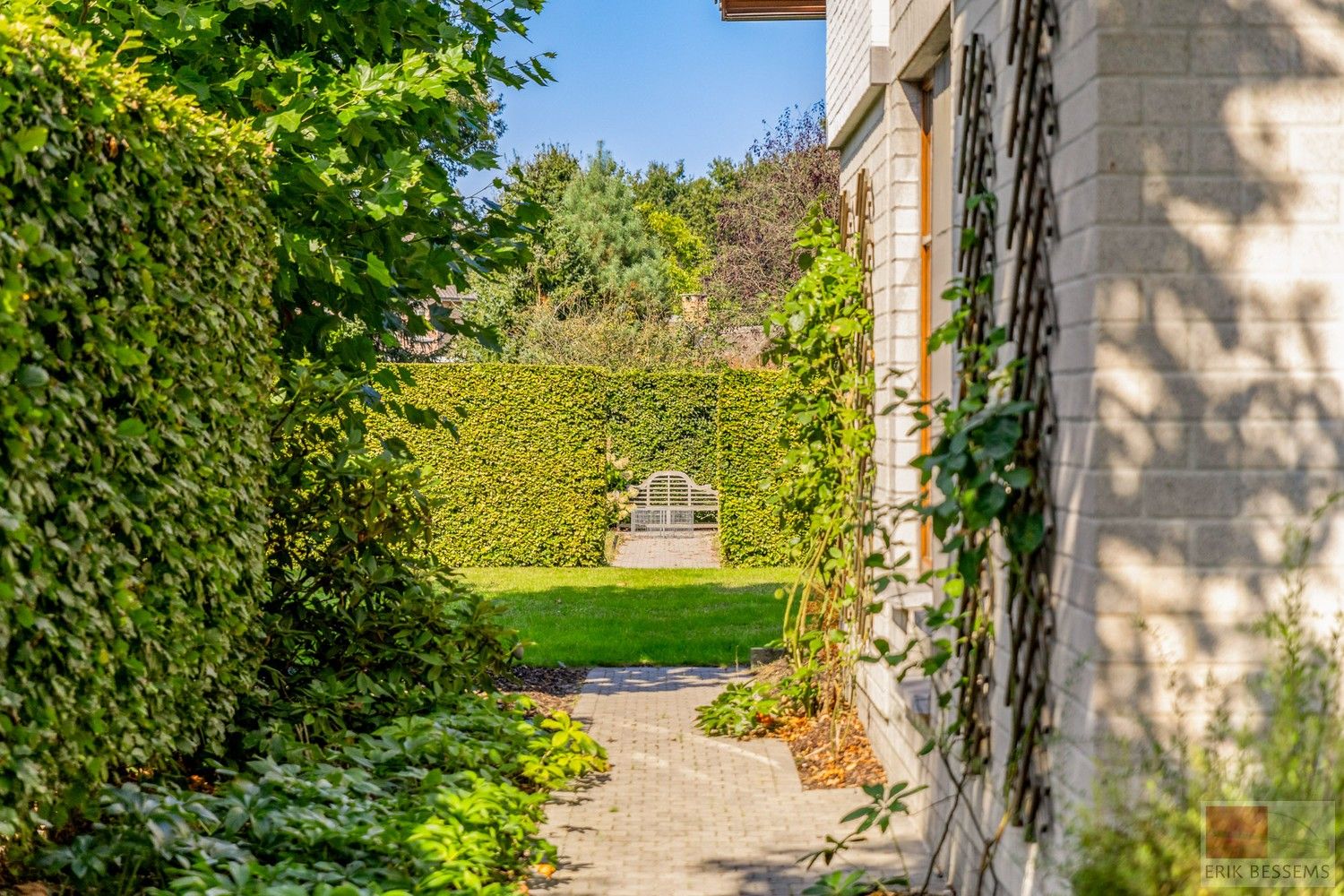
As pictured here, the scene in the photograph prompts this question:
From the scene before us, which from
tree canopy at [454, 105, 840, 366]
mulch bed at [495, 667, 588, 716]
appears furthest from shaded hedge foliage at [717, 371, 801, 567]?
tree canopy at [454, 105, 840, 366]

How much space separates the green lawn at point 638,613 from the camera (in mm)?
10133

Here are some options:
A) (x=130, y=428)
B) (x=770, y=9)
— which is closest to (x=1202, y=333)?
(x=130, y=428)

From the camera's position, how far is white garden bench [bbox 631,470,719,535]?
63.7ft

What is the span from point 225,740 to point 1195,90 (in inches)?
186

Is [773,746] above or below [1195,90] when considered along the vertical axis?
below

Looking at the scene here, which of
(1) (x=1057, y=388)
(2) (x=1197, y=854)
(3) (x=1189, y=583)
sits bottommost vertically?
(2) (x=1197, y=854)

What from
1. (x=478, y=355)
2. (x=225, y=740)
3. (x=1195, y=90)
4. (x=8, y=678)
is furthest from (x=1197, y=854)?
(x=478, y=355)

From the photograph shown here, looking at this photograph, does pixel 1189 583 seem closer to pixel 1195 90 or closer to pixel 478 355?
pixel 1195 90

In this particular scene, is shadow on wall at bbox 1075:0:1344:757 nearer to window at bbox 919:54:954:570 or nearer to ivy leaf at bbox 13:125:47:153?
window at bbox 919:54:954:570

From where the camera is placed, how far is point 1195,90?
293cm

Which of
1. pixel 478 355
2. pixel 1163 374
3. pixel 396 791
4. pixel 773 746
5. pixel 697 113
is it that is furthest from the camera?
pixel 697 113

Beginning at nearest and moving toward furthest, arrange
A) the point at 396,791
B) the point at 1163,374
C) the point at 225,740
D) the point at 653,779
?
the point at 1163,374
the point at 396,791
the point at 225,740
the point at 653,779

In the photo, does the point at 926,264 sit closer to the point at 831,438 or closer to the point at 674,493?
the point at 831,438

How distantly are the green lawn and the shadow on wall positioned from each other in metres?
6.26
